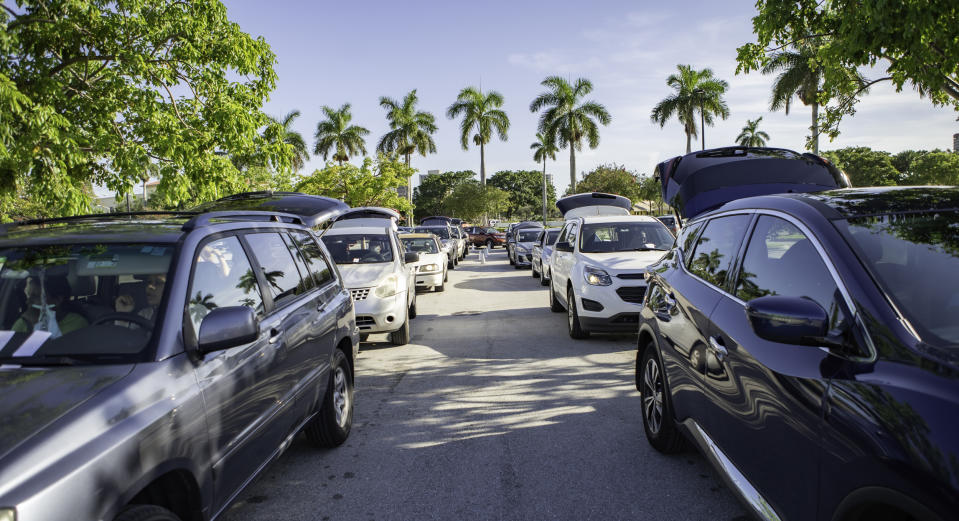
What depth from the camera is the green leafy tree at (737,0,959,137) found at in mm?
5684

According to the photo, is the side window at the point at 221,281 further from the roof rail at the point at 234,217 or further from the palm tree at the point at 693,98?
the palm tree at the point at 693,98

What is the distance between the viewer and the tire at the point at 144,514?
6.47 feet

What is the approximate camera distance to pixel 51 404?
2.02 m

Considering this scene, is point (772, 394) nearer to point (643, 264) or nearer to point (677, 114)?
point (643, 264)

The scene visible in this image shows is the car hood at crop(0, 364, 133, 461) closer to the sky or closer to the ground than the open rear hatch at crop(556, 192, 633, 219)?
closer to the ground

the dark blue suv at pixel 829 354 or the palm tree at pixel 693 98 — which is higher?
the palm tree at pixel 693 98

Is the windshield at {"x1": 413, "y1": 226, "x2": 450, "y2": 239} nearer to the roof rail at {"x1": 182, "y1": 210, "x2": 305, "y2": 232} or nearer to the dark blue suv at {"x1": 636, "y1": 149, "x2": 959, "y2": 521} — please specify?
the roof rail at {"x1": 182, "y1": 210, "x2": 305, "y2": 232}

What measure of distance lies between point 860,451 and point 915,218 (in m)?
1.28

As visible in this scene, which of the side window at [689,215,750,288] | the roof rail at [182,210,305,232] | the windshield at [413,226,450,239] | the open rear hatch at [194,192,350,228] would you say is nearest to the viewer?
the roof rail at [182,210,305,232]

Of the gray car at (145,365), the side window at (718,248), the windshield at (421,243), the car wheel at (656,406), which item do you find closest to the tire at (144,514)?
the gray car at (145,365)

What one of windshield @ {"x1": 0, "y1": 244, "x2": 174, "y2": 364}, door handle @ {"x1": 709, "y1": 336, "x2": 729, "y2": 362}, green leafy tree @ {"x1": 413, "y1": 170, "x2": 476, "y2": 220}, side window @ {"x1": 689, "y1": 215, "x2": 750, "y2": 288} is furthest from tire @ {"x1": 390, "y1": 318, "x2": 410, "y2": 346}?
green leafy tree @ {"x1": 413, "y1": 170, "x2": 476, "y2": 220}

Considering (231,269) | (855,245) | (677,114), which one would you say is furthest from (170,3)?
(677,114)

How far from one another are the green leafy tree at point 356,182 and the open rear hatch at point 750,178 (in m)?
27.5

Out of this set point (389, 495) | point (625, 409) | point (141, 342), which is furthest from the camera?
point (625, 409)
